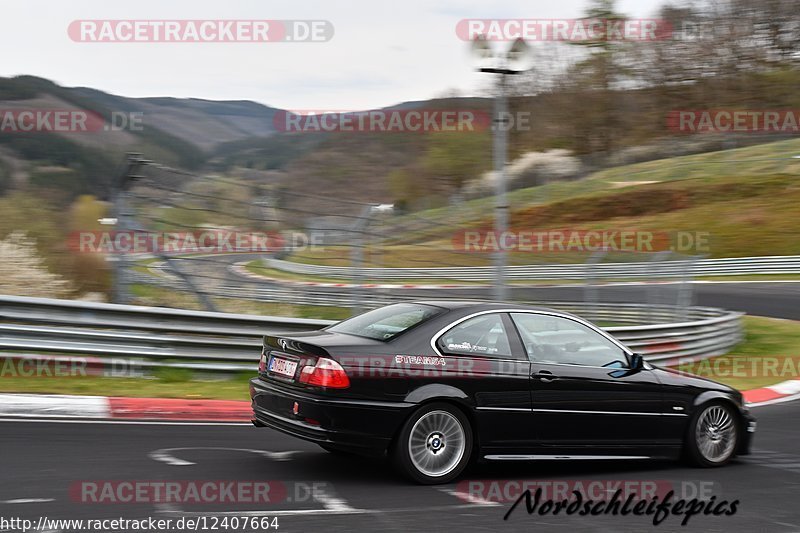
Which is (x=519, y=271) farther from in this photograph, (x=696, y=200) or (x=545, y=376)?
(x=696, y=200)

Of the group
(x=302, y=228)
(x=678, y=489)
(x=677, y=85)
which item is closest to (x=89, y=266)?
(x=302, y=228)

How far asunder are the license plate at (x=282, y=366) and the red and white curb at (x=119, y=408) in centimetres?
242

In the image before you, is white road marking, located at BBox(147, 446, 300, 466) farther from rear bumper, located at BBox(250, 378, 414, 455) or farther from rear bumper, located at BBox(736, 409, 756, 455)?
rear bumper, located at BBox(736, 409, 756, 455)

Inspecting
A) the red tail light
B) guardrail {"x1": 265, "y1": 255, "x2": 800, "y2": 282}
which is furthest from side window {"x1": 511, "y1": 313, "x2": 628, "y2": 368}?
guardrail {"x1": 265, "y1": 255, "x2": 800, "y2": 282}

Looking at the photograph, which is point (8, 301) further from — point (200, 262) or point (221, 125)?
point (221, 125)

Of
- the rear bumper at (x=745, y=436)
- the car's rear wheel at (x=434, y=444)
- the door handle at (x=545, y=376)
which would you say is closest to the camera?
the car's rear wheel at (x=434, y=444)

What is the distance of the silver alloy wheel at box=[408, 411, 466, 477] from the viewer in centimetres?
653

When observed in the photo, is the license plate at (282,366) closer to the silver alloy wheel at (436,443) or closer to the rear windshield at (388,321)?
the rear windshield at (388,321)

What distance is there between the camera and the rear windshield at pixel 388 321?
6895 mm

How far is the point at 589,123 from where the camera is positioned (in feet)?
242

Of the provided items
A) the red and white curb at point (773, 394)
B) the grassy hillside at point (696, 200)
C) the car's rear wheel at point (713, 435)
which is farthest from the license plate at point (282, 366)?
the grassy hillside at point (696, 200)

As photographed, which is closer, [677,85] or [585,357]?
[585,357]

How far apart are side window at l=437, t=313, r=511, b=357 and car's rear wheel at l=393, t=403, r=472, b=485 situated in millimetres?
488

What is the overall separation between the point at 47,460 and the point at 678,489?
4883mm
